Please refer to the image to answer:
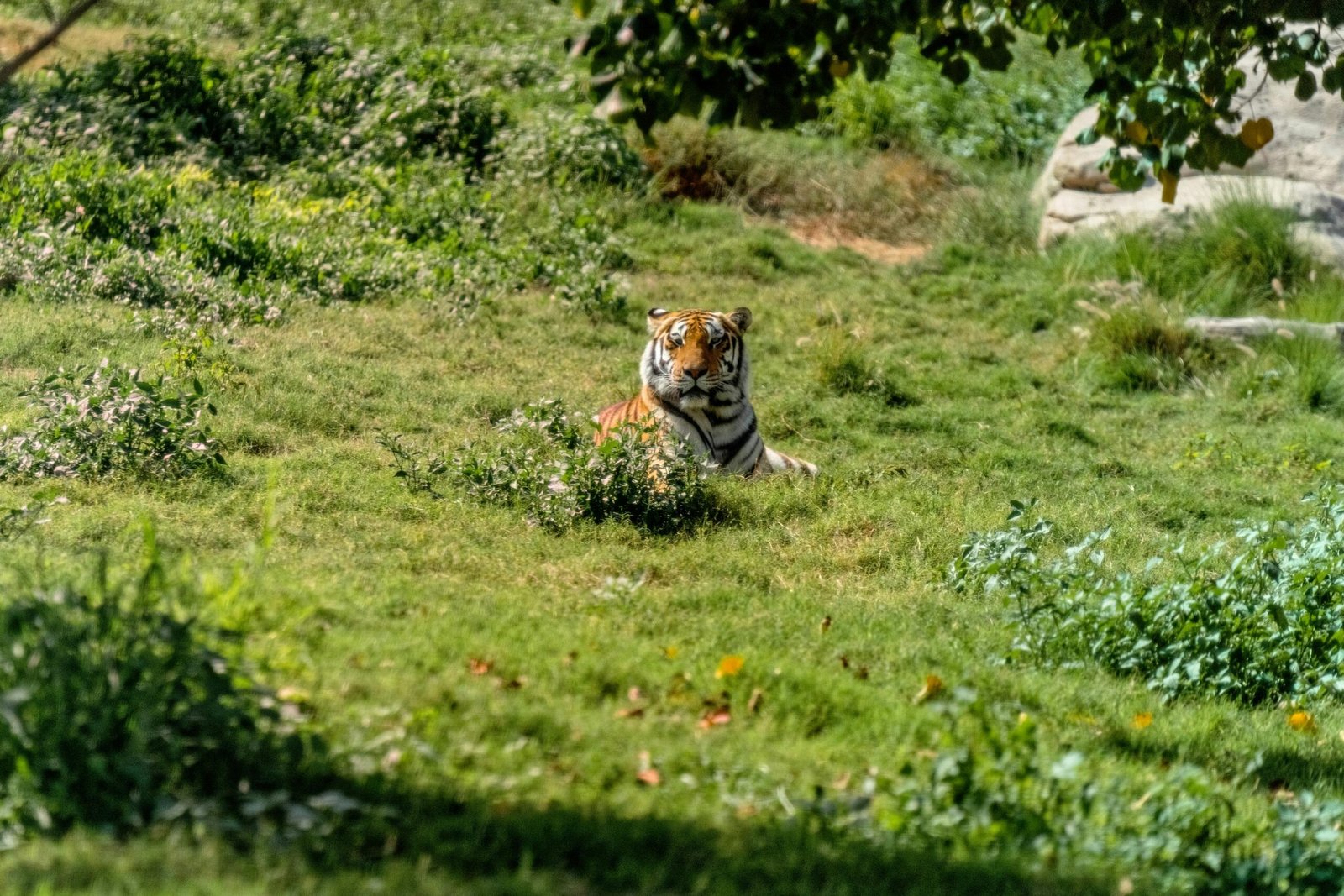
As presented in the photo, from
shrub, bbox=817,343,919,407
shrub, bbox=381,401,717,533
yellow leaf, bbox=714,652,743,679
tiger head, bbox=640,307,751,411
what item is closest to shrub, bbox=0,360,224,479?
shrub, bbox=381,401,717,533

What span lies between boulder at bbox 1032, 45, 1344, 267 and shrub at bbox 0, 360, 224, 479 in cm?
868

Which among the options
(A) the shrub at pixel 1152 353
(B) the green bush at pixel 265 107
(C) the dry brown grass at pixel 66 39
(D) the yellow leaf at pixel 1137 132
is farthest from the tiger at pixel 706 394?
(C) the dry brown grass at pixel 66 39

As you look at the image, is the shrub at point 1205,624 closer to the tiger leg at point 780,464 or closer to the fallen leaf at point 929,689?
the fallen leaf at point 929,689

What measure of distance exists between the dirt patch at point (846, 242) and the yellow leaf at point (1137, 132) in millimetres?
7427

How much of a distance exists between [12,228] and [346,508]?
4.91 m

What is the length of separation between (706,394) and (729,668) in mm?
3792

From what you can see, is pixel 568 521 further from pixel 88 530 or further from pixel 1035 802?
pixel 1035 802

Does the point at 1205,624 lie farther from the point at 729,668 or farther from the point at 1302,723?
the point at 729,668

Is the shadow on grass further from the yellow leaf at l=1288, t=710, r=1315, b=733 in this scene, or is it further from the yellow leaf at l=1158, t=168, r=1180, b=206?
the yellow leaf at l=1158, t=168, r=1180, b=206

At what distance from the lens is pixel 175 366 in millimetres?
8812

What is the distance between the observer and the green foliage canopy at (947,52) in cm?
→ 516

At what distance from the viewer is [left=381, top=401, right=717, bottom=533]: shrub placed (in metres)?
7.61

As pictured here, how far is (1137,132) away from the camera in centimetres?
660

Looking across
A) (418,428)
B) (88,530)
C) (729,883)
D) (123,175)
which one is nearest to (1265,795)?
(729,883)
